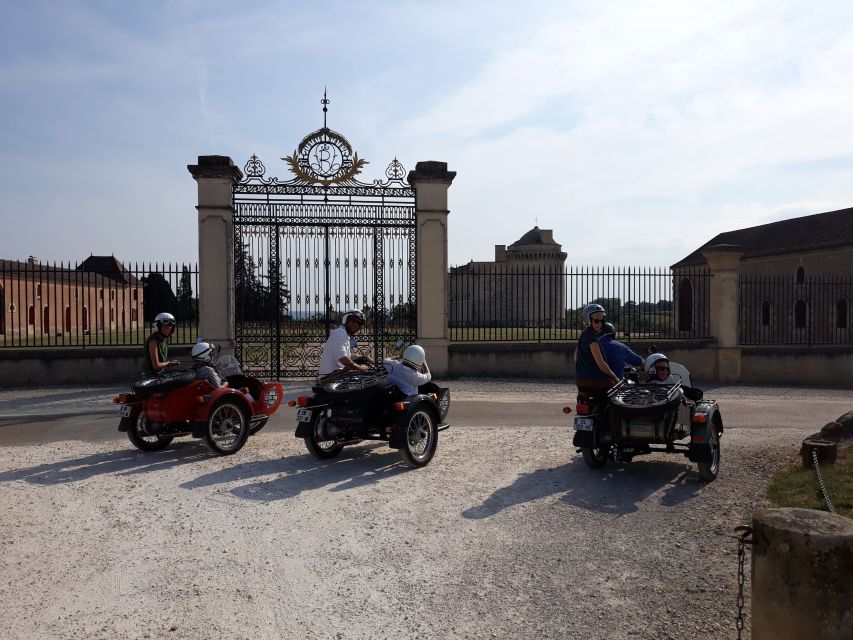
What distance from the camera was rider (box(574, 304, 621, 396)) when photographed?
6.89m

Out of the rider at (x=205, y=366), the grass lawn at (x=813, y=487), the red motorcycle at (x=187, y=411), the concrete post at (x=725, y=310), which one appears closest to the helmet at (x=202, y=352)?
the rider at (x=205, y=366)

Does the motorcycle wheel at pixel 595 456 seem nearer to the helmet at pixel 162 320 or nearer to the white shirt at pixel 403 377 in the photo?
the white shirt at pixel 403 377

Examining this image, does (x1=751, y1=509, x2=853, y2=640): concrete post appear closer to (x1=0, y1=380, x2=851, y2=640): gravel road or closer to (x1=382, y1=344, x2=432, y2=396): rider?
(x1=0, y1=380, x2=851, y2=640): gravel road

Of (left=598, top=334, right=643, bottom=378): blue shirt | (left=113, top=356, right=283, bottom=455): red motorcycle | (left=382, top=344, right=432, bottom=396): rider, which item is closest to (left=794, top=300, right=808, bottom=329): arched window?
(left=598, top=334, right=643, bottom=378): blue shirt

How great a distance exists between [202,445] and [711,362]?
11862 millimetres

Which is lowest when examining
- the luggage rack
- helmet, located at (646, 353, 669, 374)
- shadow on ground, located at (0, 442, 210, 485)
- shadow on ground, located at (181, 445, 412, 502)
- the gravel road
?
the gravel road

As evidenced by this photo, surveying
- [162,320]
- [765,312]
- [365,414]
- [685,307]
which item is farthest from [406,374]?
[685,307]

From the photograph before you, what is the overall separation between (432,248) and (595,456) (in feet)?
26.7

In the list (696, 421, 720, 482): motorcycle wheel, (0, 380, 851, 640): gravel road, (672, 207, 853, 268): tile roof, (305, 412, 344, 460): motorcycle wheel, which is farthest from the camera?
(672, 207, 853, 268): tile roof

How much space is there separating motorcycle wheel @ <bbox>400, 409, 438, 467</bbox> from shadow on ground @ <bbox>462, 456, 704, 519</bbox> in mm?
1047

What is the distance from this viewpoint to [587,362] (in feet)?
23.2

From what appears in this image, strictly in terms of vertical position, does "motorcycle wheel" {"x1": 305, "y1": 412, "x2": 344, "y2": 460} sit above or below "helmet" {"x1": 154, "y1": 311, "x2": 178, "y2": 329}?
below

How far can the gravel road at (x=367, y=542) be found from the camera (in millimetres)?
3832

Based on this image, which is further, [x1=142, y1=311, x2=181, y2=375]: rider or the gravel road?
[x1=142, y1=311, x2=181, y2=375]: rider
